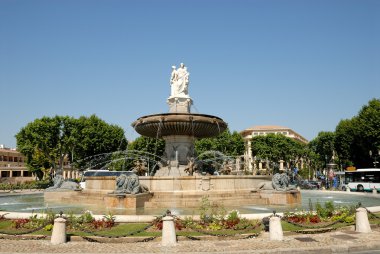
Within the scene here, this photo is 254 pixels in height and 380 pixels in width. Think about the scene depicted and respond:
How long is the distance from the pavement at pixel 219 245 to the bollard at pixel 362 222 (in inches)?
24.4

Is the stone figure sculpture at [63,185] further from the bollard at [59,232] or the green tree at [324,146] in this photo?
the green tree at [324,146]

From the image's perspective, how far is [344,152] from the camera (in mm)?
57750

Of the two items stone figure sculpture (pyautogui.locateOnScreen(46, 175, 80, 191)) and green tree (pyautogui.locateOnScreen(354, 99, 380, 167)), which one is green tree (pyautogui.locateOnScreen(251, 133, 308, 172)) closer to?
green tree (pyautogui.locateOnScreen(354, 99, 380, 167))

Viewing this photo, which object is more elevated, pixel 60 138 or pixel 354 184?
pixel 60 138

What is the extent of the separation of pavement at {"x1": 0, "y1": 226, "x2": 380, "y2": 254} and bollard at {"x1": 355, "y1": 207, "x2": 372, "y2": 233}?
0.62 m

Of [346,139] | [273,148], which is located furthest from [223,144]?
[346,139]

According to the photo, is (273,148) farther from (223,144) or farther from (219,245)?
(219,245)

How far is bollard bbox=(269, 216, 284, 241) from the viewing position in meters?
10.0

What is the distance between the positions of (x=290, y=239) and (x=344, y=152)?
52.4m

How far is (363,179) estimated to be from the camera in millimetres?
37750

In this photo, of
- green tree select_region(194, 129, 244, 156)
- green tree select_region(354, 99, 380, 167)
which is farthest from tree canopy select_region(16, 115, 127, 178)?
green tree select_region(354, 99, 380, 167)

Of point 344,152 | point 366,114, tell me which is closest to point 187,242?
point 366,114

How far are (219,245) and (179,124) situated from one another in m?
13.5

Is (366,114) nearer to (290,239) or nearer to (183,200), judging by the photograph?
(183,200)
